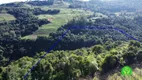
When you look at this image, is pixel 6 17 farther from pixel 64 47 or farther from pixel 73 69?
pixel 73 69

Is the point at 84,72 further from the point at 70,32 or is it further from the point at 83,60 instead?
the point at 70,32

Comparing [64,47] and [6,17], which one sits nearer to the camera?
[64,47]

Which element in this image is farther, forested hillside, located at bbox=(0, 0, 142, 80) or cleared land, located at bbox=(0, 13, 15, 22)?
cleared land, located at bbox=(0, 13, 15, 22)

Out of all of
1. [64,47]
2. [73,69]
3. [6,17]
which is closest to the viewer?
[73,69]

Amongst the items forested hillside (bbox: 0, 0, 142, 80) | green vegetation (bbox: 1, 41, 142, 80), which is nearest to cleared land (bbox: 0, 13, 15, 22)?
forested hillside (bbox: 0, 0, 142, 80)

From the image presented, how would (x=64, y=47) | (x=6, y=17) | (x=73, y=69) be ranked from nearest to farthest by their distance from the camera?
(x=73, y=69) → (x=64, y=47) → (x=6, y=17)

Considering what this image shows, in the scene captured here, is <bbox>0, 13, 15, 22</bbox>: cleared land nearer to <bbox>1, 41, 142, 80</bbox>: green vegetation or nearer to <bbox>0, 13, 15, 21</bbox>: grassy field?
<bbox>0, 13, 15, 21</bbox>: grassy field

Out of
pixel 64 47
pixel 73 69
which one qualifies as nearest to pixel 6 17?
pixel 64 47

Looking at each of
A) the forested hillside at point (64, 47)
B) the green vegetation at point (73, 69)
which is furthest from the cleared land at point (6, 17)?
the green vegetation at point (73, 69)
